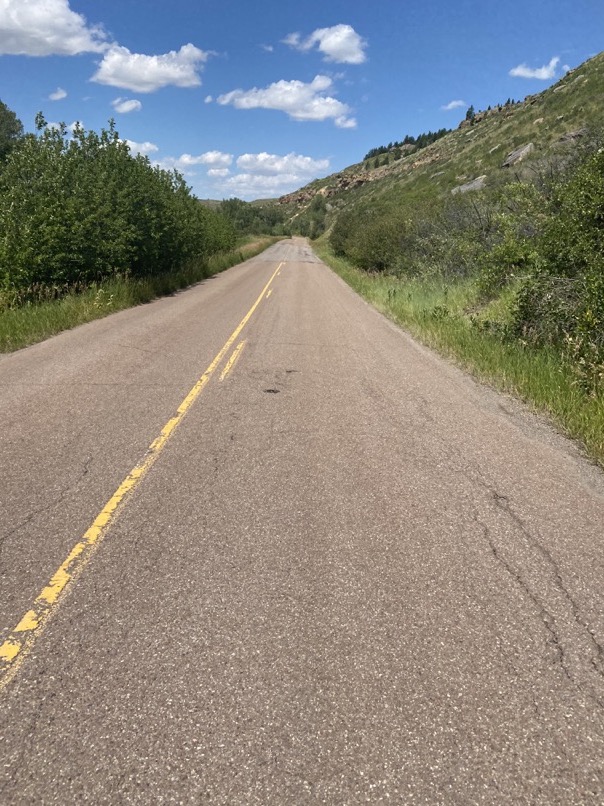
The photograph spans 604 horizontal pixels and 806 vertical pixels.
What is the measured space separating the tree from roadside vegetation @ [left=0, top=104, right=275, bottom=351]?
152ft

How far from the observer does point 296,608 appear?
3.06 metres

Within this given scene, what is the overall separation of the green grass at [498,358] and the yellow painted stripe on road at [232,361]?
402cm

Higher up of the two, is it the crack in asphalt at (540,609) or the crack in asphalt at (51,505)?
the crack in asphalt at (51,505)

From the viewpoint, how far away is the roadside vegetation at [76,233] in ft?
44.2

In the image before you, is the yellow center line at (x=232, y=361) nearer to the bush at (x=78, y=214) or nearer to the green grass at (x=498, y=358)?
the green grass at (x=498, y=358)

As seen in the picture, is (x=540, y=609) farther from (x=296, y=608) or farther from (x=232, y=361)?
(x=232, y=361)

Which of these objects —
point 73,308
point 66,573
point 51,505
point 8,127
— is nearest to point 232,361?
point 51,505

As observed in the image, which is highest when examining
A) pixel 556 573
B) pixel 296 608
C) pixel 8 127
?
pixel 8 127

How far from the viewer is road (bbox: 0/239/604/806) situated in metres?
2.13

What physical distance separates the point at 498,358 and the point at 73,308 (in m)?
10.5

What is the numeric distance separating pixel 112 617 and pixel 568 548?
9.86ft

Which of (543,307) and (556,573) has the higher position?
(543,307)

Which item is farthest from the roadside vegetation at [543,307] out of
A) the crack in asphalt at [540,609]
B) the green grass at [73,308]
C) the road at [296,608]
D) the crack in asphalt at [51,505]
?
the green grass at [73,308]

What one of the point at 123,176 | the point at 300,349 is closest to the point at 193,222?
the point at 123,176
